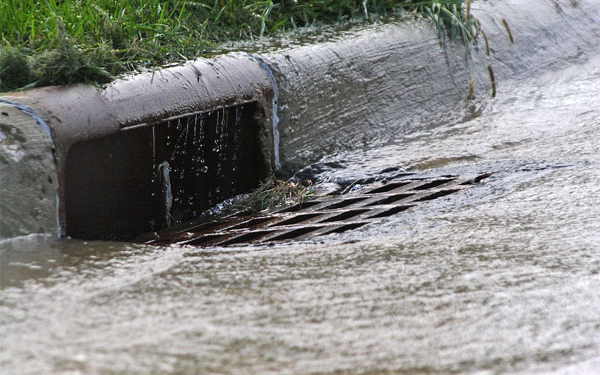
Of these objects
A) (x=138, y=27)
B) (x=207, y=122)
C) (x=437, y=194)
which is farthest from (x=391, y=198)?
(x=138, y=27)

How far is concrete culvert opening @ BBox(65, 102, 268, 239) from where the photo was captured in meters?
3.06

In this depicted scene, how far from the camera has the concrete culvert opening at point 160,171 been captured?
3.06m

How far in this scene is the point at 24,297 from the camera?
2.09m

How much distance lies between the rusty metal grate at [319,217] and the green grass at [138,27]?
2.52 ft

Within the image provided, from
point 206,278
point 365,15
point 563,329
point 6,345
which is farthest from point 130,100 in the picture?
point 365,15

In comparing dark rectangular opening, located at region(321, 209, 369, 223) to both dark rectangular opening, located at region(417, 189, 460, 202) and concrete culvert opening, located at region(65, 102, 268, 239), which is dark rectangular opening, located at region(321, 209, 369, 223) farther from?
concrete culvert opening, located at region(65, 102, 268, 239)

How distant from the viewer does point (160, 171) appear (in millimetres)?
3408

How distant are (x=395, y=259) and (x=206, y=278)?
63 cm

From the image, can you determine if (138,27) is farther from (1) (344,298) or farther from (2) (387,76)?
(1) (344,298)

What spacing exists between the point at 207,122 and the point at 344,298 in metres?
1.64

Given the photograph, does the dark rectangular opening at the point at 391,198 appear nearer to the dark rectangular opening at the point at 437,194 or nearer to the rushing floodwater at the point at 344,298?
the dark rectangular opening at the point at 437,194

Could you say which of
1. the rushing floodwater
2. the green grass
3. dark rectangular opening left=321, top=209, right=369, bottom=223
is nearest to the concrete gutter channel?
the green grass

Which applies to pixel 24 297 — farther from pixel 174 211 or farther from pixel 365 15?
pixel 365 15

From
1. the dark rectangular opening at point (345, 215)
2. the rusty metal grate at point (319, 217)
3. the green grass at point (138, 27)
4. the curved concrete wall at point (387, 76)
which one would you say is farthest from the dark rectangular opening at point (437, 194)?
the green grass at point (138, 27)
